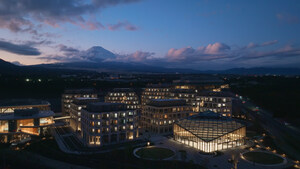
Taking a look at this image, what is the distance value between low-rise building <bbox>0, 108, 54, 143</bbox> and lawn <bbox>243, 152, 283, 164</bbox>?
274 ft

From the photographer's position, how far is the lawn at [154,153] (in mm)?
68594

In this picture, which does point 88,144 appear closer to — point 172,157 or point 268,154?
point 172,157

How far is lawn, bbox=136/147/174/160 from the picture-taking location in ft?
225

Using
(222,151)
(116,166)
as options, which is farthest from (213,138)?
(116,166)

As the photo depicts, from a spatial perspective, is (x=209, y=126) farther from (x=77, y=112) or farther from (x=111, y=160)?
(x=77, y=112)

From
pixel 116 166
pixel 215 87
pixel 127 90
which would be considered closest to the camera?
pixel 116 166

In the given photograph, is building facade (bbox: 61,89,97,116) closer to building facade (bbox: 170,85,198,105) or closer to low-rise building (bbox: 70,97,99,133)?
low-rise building (bbox: 70,97,99,133)

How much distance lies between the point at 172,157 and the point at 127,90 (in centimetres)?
8628

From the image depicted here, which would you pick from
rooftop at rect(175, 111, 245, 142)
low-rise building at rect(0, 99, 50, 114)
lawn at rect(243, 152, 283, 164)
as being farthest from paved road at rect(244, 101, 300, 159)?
low-rise building at rect(0, 99, 50, 114)

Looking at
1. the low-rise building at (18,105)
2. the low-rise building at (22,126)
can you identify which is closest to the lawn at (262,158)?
the low-rise building at (22,126)

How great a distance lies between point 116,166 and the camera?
2440 inches

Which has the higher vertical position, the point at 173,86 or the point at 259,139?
the point at 173,86

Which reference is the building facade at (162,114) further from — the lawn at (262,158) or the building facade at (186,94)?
the lawn at (262,158)

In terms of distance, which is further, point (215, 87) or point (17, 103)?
point (215, 87)
